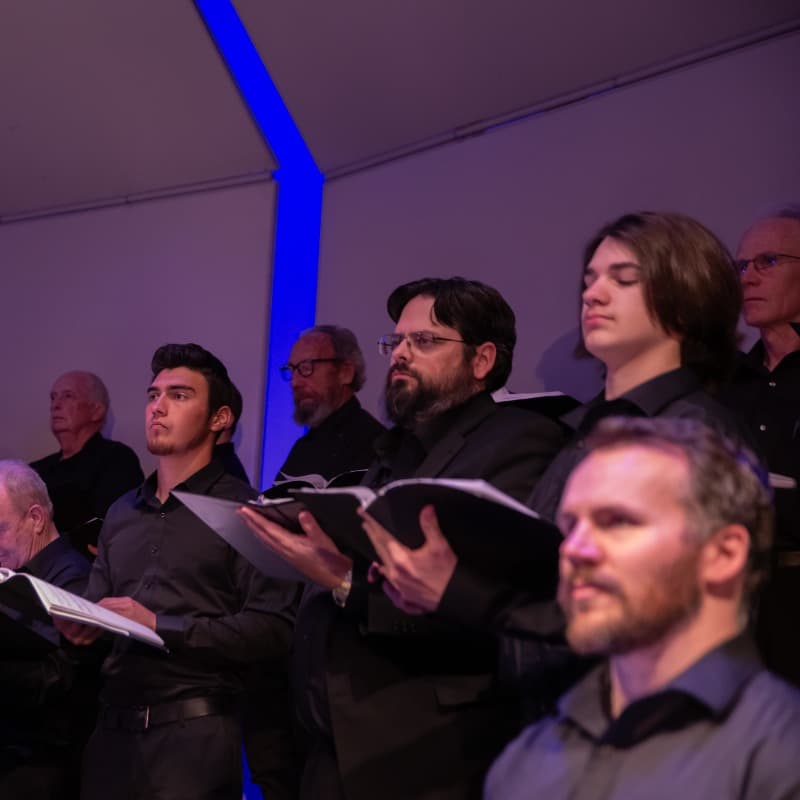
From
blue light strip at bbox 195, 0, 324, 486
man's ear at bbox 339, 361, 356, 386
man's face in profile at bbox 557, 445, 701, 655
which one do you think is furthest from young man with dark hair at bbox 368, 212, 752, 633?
blue light strip at bbox 195, 0, 324, 486

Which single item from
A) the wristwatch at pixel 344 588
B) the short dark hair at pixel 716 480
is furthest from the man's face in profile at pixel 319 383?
the short dark hair at pixel 716 480

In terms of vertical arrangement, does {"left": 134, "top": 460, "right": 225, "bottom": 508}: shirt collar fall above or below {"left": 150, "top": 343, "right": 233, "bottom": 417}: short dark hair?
below

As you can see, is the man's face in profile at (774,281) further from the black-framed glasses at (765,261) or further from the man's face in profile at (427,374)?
the man's face in profile at (427,374)

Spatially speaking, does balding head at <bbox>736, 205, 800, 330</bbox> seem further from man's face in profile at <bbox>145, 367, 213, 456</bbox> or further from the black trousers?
the black trousers

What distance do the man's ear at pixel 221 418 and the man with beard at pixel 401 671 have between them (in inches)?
45.5

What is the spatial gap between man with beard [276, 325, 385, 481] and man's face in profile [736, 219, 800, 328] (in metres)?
1.77

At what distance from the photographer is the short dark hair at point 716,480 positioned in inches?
62.6

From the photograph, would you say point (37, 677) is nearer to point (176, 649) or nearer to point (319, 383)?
point (176, 649)

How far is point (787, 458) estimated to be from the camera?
2.65 metres

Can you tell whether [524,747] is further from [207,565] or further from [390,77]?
[390,77]

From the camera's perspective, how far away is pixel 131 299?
19.1 feet

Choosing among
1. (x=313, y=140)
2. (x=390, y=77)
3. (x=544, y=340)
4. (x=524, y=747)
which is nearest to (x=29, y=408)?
(x=313, y=140)

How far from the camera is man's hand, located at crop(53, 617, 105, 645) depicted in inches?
124

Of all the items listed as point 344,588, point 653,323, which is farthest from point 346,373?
point 653,323
